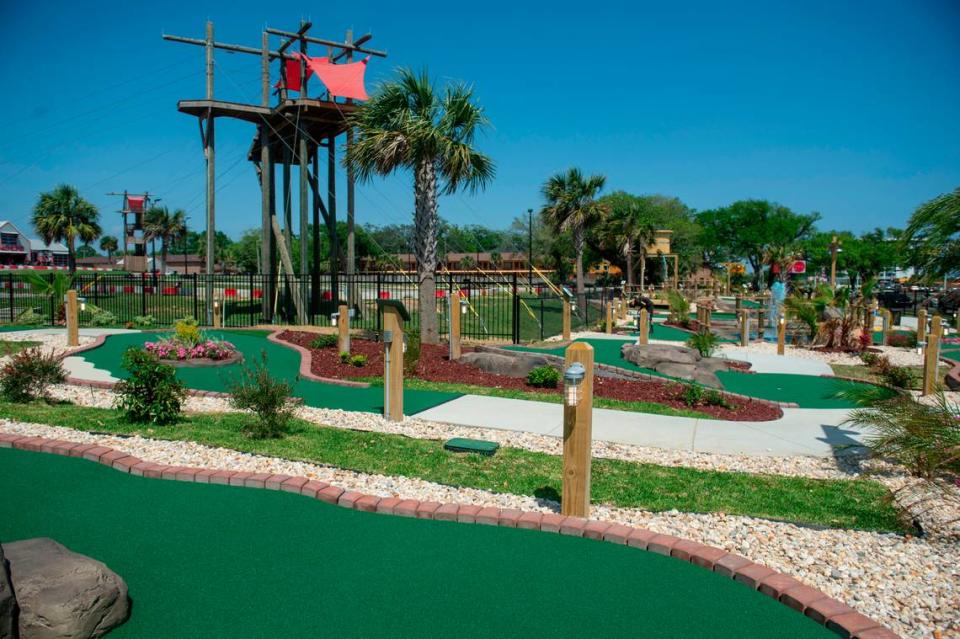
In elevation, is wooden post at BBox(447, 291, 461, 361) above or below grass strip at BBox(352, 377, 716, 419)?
above

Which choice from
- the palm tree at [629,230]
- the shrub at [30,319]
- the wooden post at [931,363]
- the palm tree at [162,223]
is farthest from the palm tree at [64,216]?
the wooden post at [931,363]

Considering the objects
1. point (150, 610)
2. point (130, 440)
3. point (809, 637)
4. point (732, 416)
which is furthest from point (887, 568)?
point (130, 440)

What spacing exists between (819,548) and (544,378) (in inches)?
292

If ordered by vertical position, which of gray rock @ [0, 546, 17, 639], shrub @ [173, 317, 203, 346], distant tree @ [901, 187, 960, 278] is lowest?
gray rock @ [0, 546, 17, 639]

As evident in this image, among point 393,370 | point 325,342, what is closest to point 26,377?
point 393,370

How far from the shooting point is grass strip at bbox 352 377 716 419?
404 inches

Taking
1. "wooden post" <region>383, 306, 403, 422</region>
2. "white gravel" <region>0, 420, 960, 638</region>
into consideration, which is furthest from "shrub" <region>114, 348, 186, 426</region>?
"wooden post" <region>383, 306, 403, 422</region>

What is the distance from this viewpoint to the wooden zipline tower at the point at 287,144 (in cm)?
2205

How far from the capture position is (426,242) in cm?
1600

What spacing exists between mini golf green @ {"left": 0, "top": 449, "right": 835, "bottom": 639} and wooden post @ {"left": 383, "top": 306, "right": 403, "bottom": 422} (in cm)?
339

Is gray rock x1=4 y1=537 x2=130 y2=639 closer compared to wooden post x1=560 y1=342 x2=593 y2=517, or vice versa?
gray rock x1=4 y1=537 x2=130 y2=639

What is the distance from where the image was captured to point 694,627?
3736 millimetres

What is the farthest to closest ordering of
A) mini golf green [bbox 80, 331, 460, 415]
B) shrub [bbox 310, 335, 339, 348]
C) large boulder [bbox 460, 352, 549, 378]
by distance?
shrub [bbox 310, 335, 339, 348] → large boulder [bbox 460, 352, 549, 378] → mini golf green [bbox 80, 331, 460, 415]

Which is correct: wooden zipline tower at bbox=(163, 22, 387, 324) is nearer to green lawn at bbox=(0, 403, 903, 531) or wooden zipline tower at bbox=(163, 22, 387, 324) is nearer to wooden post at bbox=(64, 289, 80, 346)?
wooden post at bbox=(64, 289, 80, 346)
